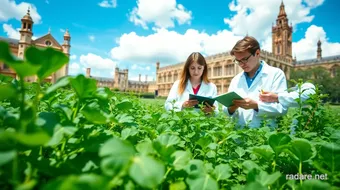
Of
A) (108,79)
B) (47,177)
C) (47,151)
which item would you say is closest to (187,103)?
(47,151)

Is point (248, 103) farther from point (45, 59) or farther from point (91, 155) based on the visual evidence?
point (45, 59)

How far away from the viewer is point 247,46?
202cm

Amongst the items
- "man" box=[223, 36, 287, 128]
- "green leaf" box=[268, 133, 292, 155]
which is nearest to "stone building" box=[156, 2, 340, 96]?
"man" box=[223, 36, 287, 128]

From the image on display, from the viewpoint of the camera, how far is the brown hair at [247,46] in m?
2.03

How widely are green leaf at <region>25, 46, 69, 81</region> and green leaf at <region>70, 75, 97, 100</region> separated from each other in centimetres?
5

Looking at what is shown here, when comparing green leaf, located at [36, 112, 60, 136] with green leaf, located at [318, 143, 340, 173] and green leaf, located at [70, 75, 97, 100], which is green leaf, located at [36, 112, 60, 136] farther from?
green leaf, located at [318, 143, 340, 173]

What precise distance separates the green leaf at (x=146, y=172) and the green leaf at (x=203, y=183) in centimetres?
15

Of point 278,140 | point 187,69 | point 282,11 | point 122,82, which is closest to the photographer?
point 278,140

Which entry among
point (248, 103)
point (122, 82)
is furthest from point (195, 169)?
point (122, 82)

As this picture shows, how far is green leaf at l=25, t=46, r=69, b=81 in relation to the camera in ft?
1.31

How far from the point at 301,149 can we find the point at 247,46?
160 cm

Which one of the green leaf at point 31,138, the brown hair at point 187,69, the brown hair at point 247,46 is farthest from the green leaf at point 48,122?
the brown hair at point 187,69

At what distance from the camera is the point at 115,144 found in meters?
0.36

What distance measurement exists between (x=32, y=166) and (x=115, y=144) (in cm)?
27
